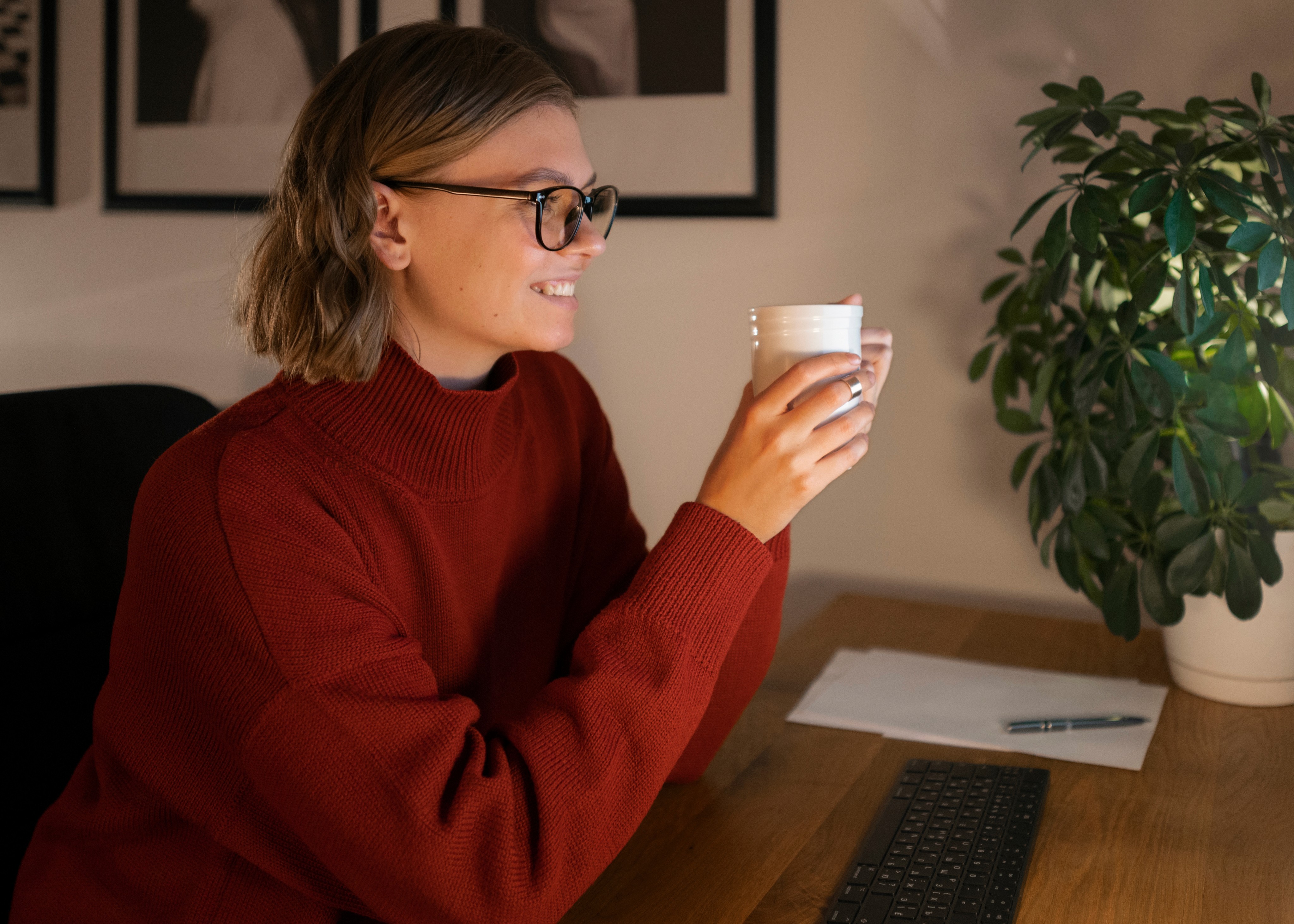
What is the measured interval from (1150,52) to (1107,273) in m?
0.42

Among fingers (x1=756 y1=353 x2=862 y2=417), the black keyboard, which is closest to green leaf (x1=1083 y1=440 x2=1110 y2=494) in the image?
the black keyboard

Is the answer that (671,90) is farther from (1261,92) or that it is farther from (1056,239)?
(1261,92)

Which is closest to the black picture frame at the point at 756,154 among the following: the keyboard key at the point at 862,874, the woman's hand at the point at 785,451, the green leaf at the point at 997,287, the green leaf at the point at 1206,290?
the green leaf at the point at 997,287

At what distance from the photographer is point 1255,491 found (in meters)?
1.11

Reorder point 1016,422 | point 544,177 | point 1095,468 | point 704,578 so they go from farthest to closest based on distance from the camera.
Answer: point 1016,422 → point 1095,468 → point 544,177 → point 704,578

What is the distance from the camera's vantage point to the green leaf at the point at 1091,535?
→ 1.21 metres

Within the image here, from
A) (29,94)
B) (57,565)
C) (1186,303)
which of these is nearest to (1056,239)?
(1186,303)

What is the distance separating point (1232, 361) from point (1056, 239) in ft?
0.72

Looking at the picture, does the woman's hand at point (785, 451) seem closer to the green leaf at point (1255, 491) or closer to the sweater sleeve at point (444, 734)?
the sweater sleeve at point (444, 734)

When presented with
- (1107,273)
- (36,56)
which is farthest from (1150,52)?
(36,56)

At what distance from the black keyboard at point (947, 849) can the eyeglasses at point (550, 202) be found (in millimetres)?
596

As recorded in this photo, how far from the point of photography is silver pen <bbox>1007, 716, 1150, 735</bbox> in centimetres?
113

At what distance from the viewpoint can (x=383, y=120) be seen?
3.05 ft

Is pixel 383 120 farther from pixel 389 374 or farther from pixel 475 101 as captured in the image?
pixel 389 374
